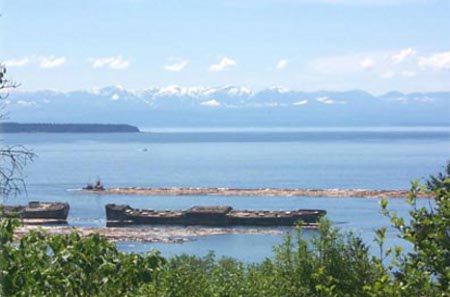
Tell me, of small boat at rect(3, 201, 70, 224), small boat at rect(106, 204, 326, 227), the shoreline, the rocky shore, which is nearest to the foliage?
the rocky shore

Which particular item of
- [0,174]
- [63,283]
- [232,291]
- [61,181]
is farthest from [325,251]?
[61,181]

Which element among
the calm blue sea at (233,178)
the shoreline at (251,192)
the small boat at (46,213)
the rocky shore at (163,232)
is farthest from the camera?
Result: the shoreline at (251,192)

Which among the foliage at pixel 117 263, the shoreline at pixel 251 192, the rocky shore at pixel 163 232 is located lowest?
the rocky shore at pixel 163 232

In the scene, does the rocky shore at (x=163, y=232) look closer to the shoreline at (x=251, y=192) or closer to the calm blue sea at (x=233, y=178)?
the calm blue sea at (x=233, y=178)

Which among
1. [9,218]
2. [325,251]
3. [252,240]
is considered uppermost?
[9,218]

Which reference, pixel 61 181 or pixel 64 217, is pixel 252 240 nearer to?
pixel 64 217

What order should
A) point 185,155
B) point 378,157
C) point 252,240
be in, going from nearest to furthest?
point 252,240
point 378,157
point 185,155

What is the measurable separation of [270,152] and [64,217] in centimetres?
8878

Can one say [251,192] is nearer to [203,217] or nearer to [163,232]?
[203,217]

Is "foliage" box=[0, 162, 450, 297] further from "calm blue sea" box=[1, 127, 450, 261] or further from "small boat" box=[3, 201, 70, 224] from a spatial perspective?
"small boat" box=[3, 201, 70, 224]

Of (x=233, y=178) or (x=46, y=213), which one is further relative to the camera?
(x=233, y=178)

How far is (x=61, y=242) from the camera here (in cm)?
580

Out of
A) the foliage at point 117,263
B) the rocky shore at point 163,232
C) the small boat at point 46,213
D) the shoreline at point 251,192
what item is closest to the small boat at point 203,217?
the rocky shore at point 163,232

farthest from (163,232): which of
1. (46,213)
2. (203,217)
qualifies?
(46,213)
